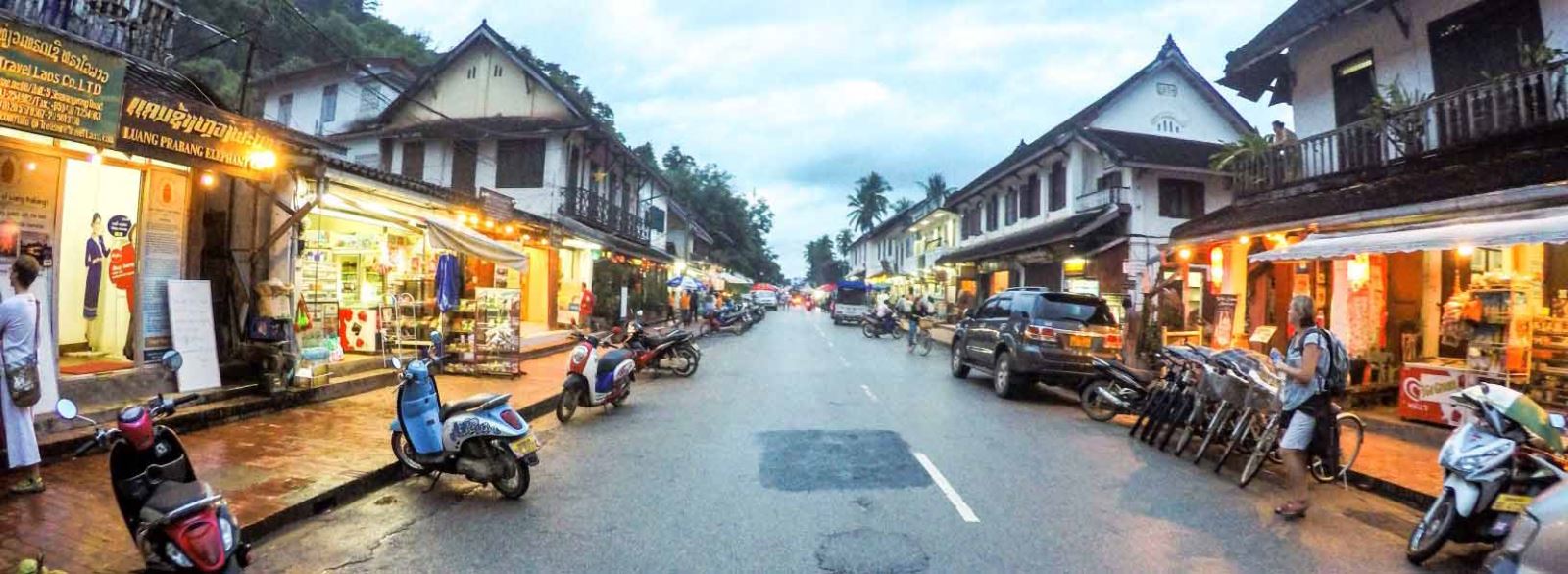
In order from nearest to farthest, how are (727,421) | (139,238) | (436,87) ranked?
(139,238)
(727,421)
(436,87)

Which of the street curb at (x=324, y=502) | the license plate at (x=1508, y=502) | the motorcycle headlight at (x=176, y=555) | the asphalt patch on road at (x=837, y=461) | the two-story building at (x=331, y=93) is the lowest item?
the street curb at (x=324, y=502)

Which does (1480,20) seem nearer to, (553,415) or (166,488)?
(553,415)

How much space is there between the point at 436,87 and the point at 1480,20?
25383 millimetres

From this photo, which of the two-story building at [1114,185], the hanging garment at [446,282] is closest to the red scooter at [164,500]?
the hanging garment at [446,282]

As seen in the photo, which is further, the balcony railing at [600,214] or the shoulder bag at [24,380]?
the balcony railing at [600,214]

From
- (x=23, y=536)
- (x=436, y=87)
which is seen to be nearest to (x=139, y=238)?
(x=23, y=536)

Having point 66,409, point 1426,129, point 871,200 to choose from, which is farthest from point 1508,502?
point 871,200

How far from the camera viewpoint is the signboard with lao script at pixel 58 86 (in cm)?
537

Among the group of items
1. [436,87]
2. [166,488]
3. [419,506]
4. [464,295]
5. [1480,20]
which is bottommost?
[419,506]

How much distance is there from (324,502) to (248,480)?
0.74 meters

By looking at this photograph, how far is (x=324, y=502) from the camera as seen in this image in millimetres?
5418

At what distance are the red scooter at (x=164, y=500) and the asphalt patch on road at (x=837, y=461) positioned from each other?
358 cm

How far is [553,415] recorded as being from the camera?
9922 mm

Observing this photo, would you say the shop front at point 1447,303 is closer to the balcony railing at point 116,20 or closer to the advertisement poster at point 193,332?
the advertisement poster at point 193,332
